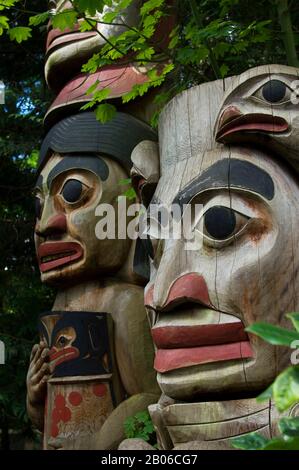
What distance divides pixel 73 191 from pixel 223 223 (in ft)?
5.82

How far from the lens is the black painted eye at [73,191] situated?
4230mm

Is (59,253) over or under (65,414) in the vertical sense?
over

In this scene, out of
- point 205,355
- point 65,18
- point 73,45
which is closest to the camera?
point 205,355

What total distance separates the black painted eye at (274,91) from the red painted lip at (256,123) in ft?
0.25

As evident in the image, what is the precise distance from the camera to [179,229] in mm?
2764

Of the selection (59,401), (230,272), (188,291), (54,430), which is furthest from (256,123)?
(54,430)

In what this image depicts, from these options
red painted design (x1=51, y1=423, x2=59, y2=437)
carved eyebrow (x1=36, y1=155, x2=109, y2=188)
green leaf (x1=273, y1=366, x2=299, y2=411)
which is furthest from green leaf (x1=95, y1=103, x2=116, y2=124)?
green leaf (x1=273, y1=366, x2=299, y2=411)

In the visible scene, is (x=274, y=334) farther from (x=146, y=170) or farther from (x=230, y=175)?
(x=146, y=170)

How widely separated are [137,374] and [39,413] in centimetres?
75

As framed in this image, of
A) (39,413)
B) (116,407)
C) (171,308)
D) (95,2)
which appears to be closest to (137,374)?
(116,407)

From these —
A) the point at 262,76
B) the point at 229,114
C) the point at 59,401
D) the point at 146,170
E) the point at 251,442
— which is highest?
the point at 262,76

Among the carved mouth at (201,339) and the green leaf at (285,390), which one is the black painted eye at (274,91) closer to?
the carved mouth at (201,339)

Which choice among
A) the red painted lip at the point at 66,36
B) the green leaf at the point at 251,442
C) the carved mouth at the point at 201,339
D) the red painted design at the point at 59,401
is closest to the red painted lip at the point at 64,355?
the red painted design at the point at 59,401

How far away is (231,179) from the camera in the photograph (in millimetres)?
2693
